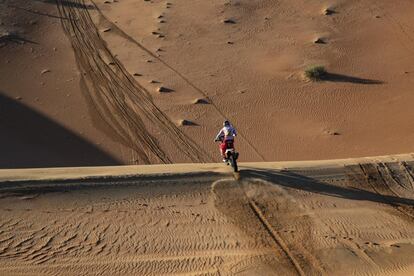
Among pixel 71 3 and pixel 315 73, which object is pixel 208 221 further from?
pixel 71 3

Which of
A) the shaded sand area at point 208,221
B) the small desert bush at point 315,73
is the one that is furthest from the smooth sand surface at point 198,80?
the shaded sand area at point 208,221

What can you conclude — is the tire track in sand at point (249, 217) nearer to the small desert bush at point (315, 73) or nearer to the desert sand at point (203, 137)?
the desert sand at point (203, 137)

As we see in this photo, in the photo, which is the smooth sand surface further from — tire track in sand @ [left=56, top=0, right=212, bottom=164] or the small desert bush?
the small desert bush

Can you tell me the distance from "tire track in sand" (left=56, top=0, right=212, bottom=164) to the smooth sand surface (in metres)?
0.05

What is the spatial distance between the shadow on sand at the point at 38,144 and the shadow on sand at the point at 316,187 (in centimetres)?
557

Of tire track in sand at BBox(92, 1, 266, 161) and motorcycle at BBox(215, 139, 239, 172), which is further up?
motorcycle at BBox(215, 139, 239, 172)

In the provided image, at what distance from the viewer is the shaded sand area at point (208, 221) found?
8.05m

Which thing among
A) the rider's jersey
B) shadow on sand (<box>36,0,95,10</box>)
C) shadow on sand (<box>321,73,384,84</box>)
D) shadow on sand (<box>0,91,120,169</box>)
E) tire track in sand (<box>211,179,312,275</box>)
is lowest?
shadow on sand (<box>321,73,384,84</box>)

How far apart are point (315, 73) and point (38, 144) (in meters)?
9.61

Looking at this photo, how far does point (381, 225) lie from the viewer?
31.2 ft

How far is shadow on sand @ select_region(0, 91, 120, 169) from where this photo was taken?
14953 mm

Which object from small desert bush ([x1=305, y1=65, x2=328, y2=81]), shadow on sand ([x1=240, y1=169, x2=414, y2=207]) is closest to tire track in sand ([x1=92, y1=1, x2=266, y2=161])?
small desert bush ([x1=305, y1=65, x2=328, y2=81])

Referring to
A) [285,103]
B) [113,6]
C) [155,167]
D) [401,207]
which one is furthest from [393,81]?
[113,6]

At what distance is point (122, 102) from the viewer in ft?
56.6
